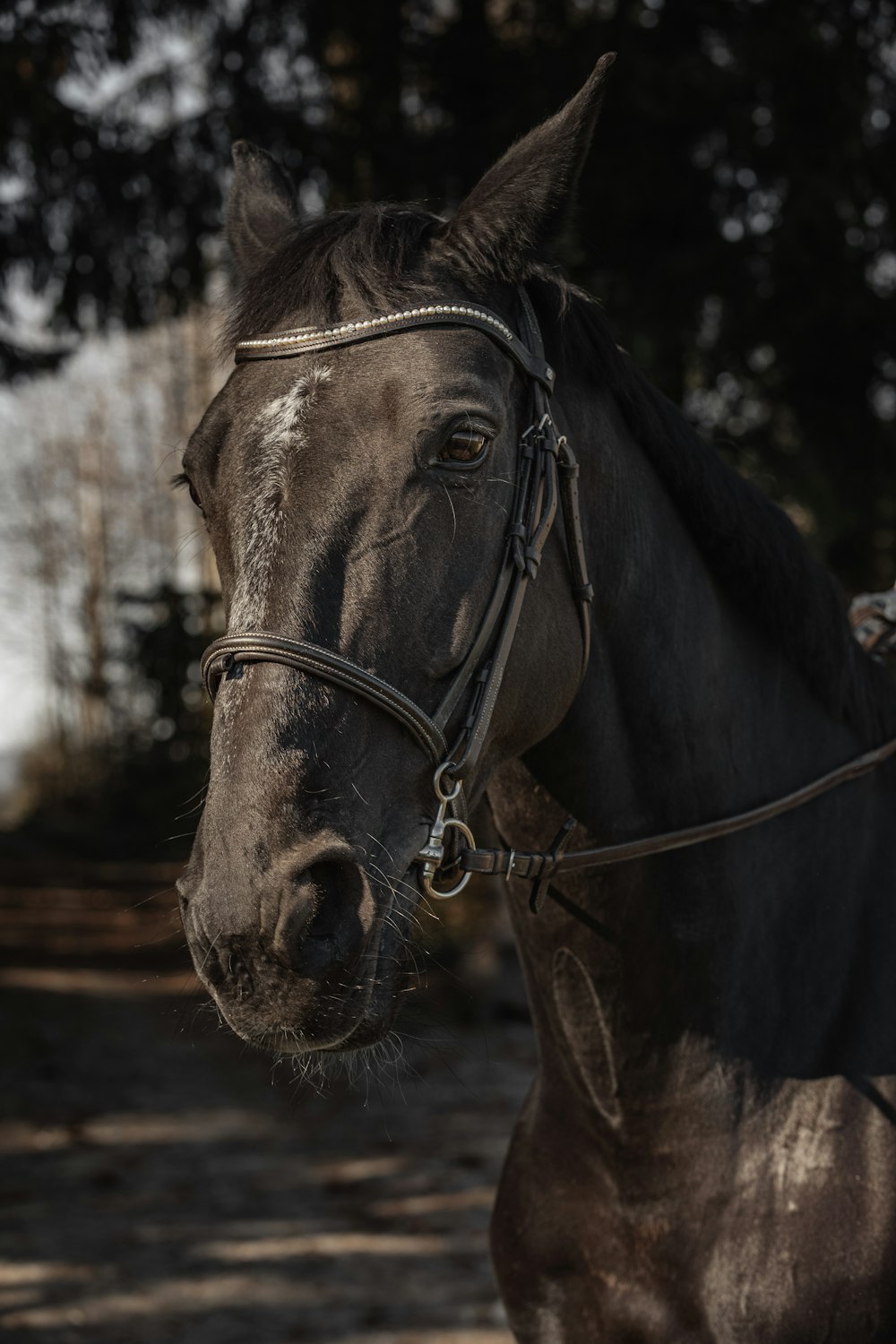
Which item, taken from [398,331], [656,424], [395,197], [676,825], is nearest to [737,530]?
[656,424]

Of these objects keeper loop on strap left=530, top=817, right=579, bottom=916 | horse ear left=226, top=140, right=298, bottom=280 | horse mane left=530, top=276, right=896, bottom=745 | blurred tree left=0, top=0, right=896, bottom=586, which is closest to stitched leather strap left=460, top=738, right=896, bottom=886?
keeper loop on strap left=530, top=817, right=579, bottom=916

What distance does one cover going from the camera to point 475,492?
1.77 metres

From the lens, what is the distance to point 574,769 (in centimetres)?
208

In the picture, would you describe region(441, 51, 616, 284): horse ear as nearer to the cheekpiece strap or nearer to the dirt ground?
the cheekpiece strap

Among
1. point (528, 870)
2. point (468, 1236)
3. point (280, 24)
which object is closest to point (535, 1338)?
point (528, 870)

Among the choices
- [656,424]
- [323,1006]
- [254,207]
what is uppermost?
[254,207]

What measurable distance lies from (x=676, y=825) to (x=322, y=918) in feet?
2.81

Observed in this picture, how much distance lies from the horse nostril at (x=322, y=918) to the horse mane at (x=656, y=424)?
86cm

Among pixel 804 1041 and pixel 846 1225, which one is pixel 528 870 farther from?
pixel 846 1225

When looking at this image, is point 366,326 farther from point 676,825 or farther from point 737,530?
point 676,825

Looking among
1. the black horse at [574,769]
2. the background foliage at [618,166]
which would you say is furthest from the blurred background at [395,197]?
the black horse at [574,769]

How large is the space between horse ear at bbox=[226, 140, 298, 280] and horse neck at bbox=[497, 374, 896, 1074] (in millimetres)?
777

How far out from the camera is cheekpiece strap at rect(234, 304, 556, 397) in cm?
177

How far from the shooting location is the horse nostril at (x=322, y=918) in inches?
59.4
